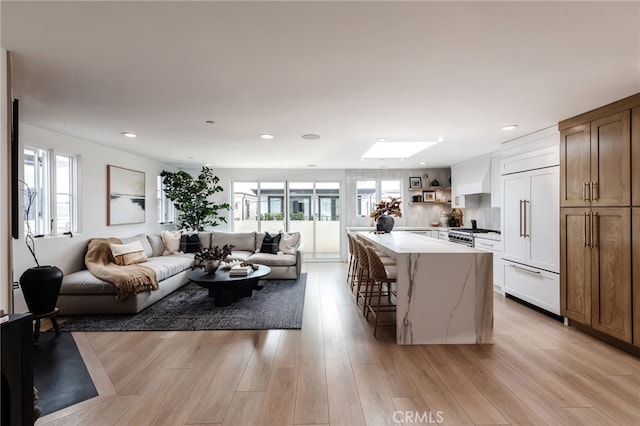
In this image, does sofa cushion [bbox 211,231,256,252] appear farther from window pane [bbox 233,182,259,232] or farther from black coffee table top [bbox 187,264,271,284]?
black coffee table top [bbox 187,264,271,284]

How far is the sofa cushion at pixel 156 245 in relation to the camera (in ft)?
18.5

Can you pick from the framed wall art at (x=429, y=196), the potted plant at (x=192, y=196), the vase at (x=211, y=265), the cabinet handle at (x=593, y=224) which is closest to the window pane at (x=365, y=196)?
the framed wall art at (x=429, y=196)

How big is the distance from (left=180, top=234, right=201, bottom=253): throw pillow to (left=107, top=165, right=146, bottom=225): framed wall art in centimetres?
83

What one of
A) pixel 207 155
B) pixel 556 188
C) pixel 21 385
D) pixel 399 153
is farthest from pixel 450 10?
pixel 207 155

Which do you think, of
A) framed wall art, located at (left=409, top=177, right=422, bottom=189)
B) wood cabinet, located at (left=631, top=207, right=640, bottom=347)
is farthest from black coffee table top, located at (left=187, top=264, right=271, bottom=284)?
framed wall art, located at (left=409, top=177, right=422, bottom=189)

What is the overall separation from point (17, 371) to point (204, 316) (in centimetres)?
237

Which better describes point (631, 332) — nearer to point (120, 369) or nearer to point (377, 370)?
point (377, 370)

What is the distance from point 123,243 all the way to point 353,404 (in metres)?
4.30

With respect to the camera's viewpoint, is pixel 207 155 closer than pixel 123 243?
No

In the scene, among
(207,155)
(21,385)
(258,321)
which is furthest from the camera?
(207,155)

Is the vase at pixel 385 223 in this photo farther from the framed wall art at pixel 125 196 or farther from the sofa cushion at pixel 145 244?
the framed wall art at pixel 125 196

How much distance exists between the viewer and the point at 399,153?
18.8 ft

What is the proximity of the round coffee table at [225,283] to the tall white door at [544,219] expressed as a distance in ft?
11.5

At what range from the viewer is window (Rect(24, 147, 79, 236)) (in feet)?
12.5
